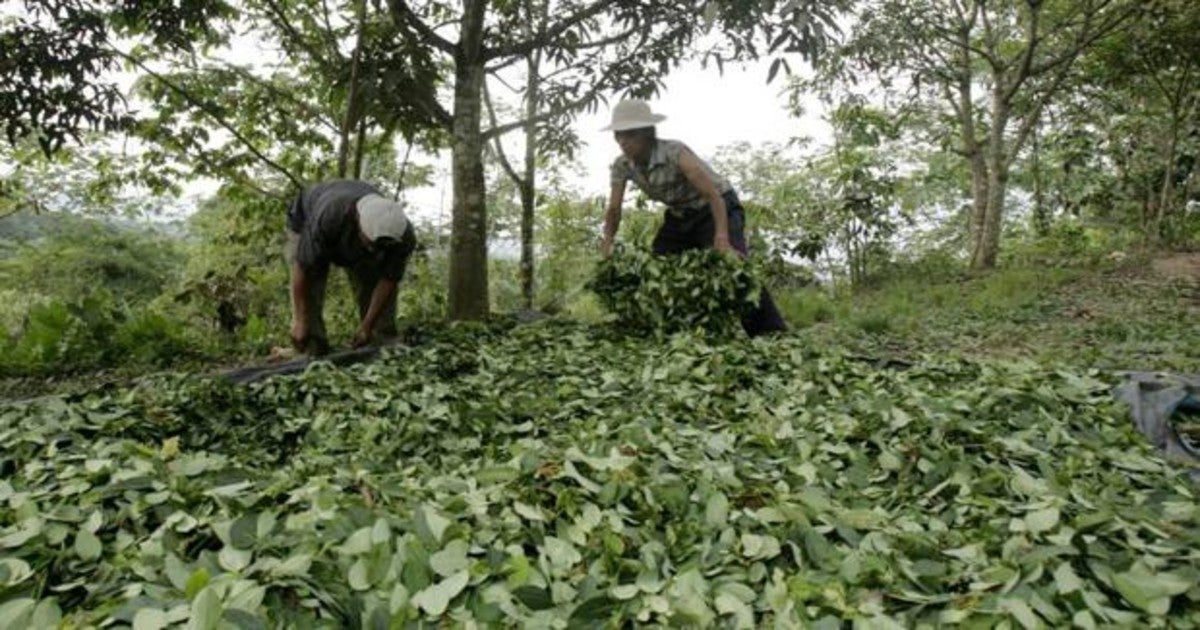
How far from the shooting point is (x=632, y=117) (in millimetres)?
3527

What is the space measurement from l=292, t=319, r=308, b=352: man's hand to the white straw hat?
1.64 meters

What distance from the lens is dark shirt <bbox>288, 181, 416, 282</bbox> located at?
330 cm

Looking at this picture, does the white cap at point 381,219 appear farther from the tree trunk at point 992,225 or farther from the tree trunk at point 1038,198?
the tree trunk at point 1038,198

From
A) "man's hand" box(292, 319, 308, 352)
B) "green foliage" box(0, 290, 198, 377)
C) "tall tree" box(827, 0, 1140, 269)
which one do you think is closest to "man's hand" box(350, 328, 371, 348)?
"man's hand" box(292, 319, 308, 352)

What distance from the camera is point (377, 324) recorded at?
3713 mm

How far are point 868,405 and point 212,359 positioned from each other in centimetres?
333

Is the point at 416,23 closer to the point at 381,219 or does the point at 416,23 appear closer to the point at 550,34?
the point at 550,34

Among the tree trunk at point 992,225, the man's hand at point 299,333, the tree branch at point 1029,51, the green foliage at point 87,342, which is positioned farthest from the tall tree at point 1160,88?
the green foliage at point 87,342

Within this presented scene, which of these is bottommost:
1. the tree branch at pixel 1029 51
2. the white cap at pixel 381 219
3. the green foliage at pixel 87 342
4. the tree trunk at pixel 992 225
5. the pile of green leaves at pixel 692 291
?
the green foliage at pixel 87 342

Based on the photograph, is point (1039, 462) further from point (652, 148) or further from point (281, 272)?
point (281, 272)

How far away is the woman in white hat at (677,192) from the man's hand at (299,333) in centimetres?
145

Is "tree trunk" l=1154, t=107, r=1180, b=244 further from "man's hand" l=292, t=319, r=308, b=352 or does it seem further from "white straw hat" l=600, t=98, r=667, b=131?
"man's hand" l=292, t=319, r=308, b=352

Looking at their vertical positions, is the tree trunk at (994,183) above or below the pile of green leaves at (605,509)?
above

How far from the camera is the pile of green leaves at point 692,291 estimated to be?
11.4ft
